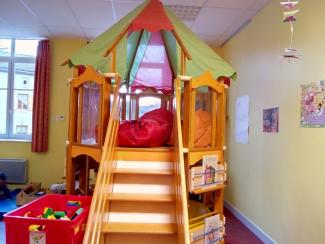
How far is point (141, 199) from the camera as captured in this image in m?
2.48

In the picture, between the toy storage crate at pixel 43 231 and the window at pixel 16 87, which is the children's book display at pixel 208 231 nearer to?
the toy storage crate at pixel 43 231

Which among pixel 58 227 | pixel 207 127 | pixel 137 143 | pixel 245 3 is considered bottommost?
pixel 58 227

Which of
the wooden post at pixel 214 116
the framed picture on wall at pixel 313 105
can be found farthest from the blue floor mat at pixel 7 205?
the framed picture on wall at pixel 313 105

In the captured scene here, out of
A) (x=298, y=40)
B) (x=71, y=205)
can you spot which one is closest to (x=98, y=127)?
(x=71, y=205)

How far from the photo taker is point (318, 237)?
262 cm

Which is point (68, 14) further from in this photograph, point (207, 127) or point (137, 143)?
point (207, 127)

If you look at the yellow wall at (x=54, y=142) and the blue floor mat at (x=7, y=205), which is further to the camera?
the yellow wall at (x=54, y=142)

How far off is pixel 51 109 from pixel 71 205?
337 centimetres

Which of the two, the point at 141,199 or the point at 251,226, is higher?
the point at 141,199

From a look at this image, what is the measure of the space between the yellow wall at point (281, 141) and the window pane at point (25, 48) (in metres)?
3.87

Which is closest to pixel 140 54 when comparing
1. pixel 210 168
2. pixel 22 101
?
pixel 210 168

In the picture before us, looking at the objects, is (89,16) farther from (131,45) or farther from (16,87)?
(16,87)

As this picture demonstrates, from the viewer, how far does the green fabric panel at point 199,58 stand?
317cm

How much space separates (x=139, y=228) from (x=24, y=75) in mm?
4512
